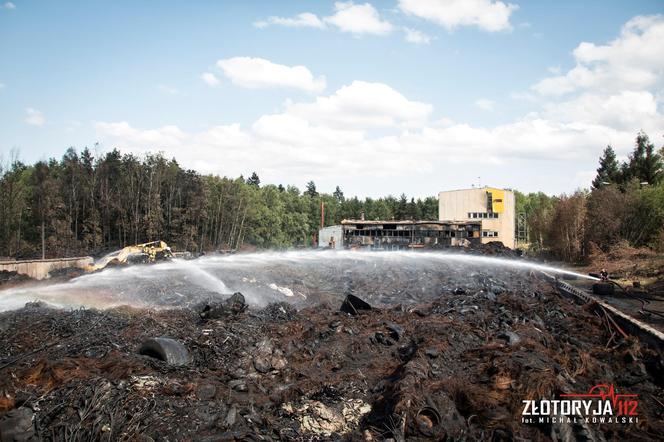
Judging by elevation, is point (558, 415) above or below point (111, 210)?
below

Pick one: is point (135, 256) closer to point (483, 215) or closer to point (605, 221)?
point (605, 221)

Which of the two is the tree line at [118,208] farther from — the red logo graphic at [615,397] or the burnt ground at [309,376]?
the red logo graphic at [615,397]

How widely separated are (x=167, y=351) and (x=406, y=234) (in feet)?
146

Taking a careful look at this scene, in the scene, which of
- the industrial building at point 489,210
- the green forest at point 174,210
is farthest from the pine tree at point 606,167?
the industrial building at point 489,210

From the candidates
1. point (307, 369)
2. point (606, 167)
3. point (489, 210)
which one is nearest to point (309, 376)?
point (307, 369)

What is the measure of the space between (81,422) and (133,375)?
188 centimetres

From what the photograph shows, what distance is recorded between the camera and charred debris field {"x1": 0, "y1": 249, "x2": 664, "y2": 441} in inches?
324

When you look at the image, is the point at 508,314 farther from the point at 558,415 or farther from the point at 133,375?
the point at 133,375

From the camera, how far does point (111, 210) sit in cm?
5306

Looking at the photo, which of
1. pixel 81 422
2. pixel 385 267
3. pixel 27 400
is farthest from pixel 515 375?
pixel 385 267

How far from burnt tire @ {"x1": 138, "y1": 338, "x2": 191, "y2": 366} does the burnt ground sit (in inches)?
12.6

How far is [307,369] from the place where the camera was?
39.5 feet

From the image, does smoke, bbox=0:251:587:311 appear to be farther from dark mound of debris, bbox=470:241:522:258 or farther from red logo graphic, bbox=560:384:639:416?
red logo graphic, bbox=560:384:639:416

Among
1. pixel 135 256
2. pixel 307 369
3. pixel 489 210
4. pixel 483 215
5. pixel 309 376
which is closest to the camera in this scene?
pixel 309 376
